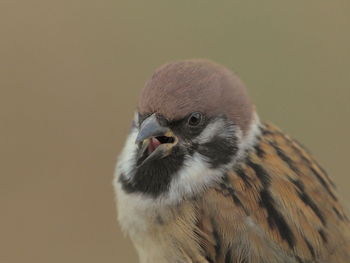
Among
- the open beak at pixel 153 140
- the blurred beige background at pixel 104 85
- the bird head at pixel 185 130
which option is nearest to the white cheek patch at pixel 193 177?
the bird head at pixel 185 130

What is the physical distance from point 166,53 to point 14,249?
193cm

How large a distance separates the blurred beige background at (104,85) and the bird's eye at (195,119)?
2276 mm

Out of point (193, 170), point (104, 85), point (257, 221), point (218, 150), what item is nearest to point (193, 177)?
point (193, 170)

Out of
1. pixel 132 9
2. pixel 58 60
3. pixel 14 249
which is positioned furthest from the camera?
pixel 132 9

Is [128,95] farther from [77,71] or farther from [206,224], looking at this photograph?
[206,224]

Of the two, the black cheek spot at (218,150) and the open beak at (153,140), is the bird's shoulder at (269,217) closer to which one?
the black cheek spot at (218,150)

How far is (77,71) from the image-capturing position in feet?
18.9

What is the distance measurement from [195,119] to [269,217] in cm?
48

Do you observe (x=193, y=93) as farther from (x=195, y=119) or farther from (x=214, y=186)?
(x=214, y=186)

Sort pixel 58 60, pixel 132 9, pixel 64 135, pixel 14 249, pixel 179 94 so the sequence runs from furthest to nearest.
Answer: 1. pixel 132 9
2. pixel 58 60
3. pixel 64 135
4. pixel 14 249
5. pixel 179 94

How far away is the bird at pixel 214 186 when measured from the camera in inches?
113

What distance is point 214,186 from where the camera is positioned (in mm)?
2943

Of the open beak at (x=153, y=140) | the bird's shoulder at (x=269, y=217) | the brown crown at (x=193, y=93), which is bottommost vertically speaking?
the bird's shoulder at (x=269, y=217)

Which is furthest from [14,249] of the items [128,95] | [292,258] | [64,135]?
[292,258]
